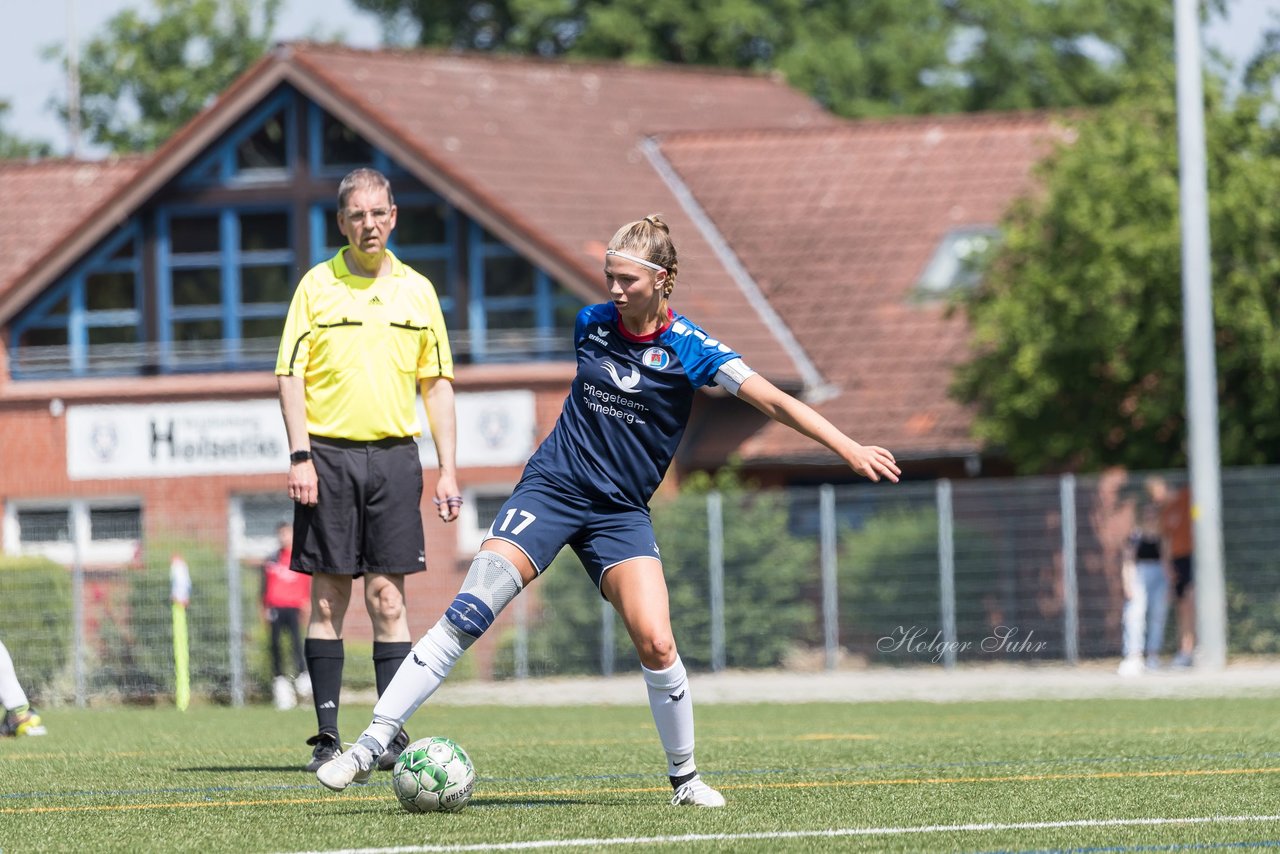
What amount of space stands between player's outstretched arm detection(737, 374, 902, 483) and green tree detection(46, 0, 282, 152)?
132ft

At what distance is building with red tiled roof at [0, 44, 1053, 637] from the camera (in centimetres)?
2930

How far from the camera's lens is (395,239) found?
99.5 ft

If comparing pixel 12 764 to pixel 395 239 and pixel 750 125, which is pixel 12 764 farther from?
pixel 750 125

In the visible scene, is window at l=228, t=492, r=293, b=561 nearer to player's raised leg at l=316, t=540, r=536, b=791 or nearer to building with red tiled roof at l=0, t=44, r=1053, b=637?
building with red tiled roof at l=0, t=44, r=1053, b=637

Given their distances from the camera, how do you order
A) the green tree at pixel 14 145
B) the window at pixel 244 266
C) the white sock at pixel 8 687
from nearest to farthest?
the white sock at pixel 8 687 → the window at pixel 244 266 → the green tree at pixel 14 145

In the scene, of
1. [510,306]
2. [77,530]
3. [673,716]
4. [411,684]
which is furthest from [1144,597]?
[411,684]

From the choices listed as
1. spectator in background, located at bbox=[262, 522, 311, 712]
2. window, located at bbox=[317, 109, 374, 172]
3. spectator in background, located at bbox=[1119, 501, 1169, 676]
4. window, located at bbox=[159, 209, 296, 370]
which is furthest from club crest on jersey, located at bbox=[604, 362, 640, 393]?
window, located at bbox=[159, 209, 296, 370]

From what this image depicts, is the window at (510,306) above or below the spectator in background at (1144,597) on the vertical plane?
above

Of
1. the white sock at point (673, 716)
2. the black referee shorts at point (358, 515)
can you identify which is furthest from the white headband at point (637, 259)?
the black referee shorts at point (358, 515)

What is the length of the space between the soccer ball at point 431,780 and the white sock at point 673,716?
710 mm

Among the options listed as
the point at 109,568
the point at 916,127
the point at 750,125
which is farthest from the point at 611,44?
the point at 109,568

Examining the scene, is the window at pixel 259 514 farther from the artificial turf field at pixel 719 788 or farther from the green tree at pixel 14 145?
the green tree at pixel 14 145

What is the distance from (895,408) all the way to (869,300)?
252cm

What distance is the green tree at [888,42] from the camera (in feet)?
152
